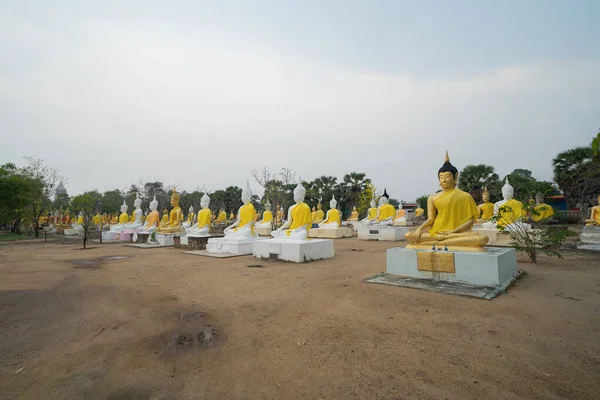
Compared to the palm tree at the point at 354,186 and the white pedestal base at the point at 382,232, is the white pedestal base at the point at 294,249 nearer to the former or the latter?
the white pedestal base at the point at 382,232

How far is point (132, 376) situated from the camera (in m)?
3.06

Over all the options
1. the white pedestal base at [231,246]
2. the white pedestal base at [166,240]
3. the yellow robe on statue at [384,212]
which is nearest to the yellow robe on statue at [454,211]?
the white pedestal base at [231,246]

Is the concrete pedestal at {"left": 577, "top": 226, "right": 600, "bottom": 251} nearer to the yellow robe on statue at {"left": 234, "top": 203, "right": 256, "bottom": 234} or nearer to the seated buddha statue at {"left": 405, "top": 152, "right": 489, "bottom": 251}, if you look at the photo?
the seated buddha statue at {"left": 405, "top": 152, "right": 489, "bottom": 251}

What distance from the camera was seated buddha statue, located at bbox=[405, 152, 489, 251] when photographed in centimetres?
652

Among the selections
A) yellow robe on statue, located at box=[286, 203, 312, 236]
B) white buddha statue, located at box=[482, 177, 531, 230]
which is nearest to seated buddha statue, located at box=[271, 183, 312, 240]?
yellow robe on statue, located at box=[286, 203, 312, 236]

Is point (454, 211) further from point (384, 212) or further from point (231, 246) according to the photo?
point (384, 212)

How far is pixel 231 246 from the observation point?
12.2 meters

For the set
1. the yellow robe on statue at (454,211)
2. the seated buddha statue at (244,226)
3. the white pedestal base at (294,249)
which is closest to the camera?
the yellow robe on statue at (454,211)

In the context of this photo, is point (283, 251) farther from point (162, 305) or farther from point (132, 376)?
point (132, 376)

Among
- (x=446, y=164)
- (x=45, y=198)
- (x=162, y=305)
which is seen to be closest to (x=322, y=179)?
(x=45, y=198)

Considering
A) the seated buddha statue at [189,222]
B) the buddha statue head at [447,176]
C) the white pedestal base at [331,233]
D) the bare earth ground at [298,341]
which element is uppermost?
the buddha statue head at [447,176]

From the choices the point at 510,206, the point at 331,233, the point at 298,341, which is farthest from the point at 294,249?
the point at 331,233

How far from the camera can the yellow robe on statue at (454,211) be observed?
6.90 meters

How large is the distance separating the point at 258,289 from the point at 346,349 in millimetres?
3230
